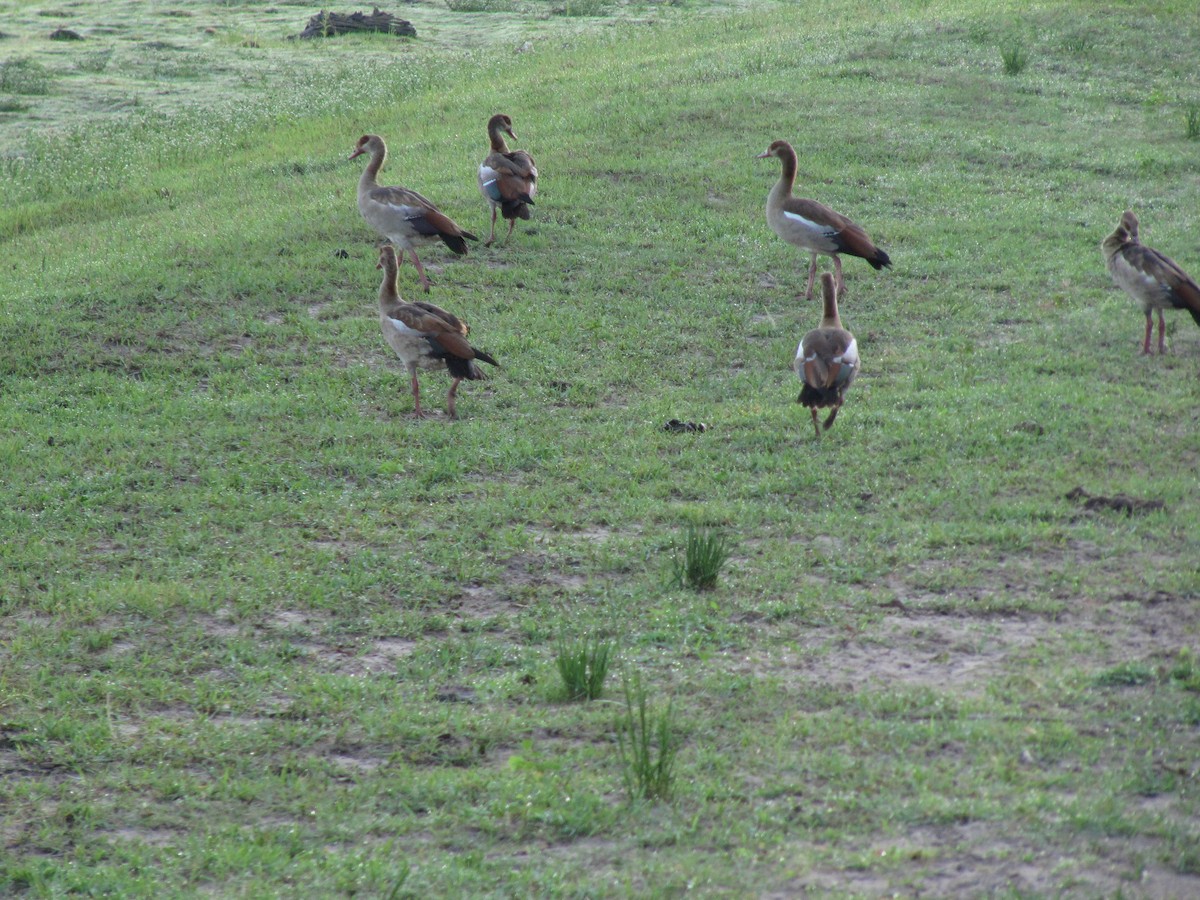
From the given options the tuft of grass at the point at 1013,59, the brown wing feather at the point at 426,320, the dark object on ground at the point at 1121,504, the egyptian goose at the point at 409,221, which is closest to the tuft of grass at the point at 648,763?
the dark object on ground at the point at 1121,504

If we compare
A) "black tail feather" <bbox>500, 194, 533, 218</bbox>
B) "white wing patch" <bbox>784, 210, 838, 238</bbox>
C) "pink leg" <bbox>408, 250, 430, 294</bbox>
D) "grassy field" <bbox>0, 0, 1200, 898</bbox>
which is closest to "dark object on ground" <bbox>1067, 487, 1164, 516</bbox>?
"grassy field" <bbox>0, 0, 1200, 898</bbox>

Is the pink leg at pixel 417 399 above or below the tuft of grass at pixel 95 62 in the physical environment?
below

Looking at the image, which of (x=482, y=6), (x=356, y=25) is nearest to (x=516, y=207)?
(x=356, y=25)

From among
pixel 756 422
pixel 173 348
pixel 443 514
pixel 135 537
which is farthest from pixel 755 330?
pixel 135 537

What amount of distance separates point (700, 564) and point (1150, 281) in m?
5.18

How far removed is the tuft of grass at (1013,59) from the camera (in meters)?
18.5

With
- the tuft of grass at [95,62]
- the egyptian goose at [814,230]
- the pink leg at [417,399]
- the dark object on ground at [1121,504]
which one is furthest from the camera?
the tuft of grass at [95,62]

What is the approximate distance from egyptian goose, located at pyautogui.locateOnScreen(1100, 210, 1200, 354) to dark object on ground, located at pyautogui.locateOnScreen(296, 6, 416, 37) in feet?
60.8

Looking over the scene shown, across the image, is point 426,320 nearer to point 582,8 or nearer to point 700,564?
point 700,564

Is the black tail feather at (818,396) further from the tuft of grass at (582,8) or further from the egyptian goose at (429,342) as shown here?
the tuft of grass at (582,8)

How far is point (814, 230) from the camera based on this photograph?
11125 mm

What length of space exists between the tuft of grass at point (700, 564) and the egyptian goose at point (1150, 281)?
4984 mm

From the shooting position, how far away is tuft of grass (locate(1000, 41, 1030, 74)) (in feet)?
60.6

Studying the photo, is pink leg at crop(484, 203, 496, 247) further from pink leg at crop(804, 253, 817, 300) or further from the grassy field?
pink leg at crop(804, 253, 817, 300)
